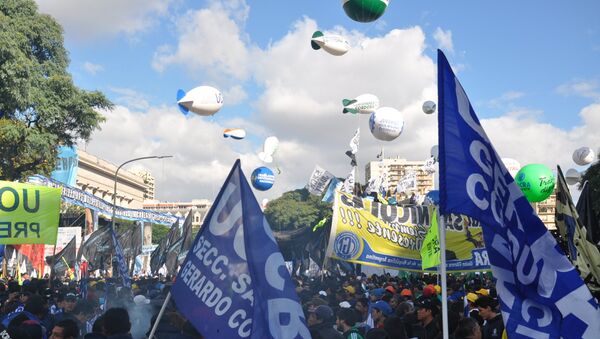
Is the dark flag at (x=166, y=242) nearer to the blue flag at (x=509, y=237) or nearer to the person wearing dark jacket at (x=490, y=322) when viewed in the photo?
the person wearing dark jacket at (x=490, y=322)

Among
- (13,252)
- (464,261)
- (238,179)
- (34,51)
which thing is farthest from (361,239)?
(13,252)

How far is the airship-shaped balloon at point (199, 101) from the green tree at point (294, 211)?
2361 inches

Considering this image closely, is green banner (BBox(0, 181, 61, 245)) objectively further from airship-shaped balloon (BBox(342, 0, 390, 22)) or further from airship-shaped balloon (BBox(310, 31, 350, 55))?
airship-shaped balloon (BBox(310, 31, 350, 55))

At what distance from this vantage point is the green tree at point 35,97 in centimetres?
2280

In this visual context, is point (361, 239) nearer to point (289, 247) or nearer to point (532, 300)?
point (532, 300)

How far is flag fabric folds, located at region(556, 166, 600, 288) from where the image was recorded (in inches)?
193

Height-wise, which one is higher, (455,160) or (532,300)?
(455,160)

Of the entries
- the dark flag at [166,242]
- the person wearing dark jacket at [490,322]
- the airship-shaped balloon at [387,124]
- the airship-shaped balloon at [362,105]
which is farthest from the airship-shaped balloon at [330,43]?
the person wearing dark jacket at [490,322]

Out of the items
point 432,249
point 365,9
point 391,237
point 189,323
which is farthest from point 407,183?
point 189,323

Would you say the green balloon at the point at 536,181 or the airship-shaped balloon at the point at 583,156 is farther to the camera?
the airship-shaped balloon at the point at 583,156

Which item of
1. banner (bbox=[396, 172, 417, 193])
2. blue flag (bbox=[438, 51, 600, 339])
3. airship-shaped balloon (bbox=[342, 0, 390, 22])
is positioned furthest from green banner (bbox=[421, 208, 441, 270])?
banner (bbox=[396, 172, 417, 193])

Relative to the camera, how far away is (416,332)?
6.54 meters

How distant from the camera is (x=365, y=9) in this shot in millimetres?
13078

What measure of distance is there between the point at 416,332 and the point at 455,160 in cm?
365
